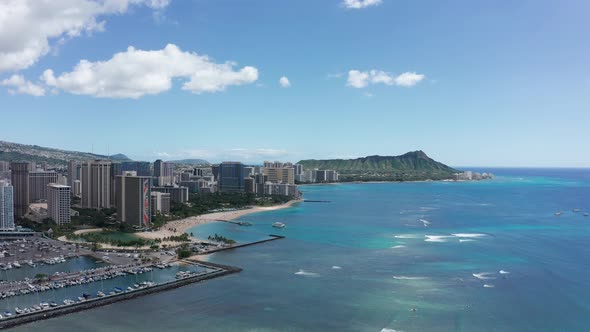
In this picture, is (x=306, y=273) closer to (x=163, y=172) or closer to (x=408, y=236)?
(x=408, y=236)

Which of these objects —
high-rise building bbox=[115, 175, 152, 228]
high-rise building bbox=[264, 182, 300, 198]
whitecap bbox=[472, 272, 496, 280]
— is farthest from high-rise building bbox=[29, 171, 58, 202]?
whitecap bbox=[472, 272, 496, 280]

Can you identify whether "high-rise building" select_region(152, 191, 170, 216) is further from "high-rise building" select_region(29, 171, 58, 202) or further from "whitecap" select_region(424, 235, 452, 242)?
"whitecap" select_region(424, 235, 452, 242)

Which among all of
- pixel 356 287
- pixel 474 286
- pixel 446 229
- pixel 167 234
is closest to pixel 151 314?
pixel 356 287

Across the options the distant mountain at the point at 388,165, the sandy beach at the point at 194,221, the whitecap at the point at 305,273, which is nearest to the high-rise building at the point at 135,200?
the sandy beach at the point at 194,221

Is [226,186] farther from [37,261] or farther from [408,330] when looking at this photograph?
[408,330]

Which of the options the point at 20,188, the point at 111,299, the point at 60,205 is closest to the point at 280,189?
the point at 20,188

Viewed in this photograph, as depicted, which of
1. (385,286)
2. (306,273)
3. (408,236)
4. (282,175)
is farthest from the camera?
(282,175)
